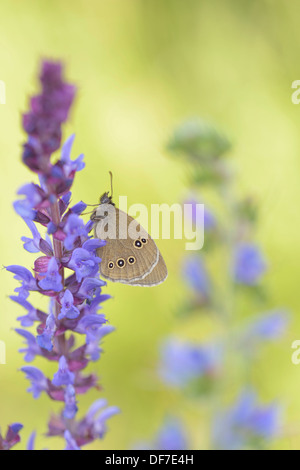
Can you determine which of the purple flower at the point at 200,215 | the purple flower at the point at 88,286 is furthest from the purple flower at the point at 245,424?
the purple flower at the point at 88,286

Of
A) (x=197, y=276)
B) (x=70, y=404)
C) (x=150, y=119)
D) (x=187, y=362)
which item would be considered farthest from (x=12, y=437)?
(x=150, y=119)

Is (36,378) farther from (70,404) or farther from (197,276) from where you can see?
(197,276)

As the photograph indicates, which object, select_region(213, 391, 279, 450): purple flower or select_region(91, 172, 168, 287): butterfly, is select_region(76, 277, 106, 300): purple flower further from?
select_region(213, 391, 279, 450): purple flower

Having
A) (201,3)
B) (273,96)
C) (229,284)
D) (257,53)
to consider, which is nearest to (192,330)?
(229,284)

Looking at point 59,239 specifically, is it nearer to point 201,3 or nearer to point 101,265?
point 101,265

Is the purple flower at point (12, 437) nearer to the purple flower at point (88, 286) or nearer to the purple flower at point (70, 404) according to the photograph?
the purple flower at point (70, 404)
